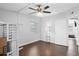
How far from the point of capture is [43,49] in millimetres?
1532

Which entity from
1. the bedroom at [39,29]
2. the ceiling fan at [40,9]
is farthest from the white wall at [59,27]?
the ceiling fan at [40,9]

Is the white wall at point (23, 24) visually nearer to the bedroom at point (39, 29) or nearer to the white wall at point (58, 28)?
the bedroom at point (39, 29)

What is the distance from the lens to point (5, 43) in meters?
1.44

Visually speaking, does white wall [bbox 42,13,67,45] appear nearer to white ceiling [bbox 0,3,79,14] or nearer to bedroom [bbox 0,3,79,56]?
bedroom [bbox 0,3,79,56]

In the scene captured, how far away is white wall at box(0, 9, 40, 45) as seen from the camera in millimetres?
1421

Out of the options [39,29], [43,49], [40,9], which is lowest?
[43,49]

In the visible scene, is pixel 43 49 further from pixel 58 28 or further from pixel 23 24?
pixel 23 24

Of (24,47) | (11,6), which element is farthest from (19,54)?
(11,6)

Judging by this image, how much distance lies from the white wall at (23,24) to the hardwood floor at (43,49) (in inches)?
3.9

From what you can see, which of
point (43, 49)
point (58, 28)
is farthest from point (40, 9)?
point (43, 49)

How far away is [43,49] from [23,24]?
1.77 feet

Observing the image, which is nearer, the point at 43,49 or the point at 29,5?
the point at 29,5

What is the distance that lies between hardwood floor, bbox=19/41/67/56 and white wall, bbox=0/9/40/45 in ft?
0.33

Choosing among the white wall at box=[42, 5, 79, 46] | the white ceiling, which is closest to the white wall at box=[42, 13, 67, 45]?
the white wall at box=[42, 5, 79, 46]
